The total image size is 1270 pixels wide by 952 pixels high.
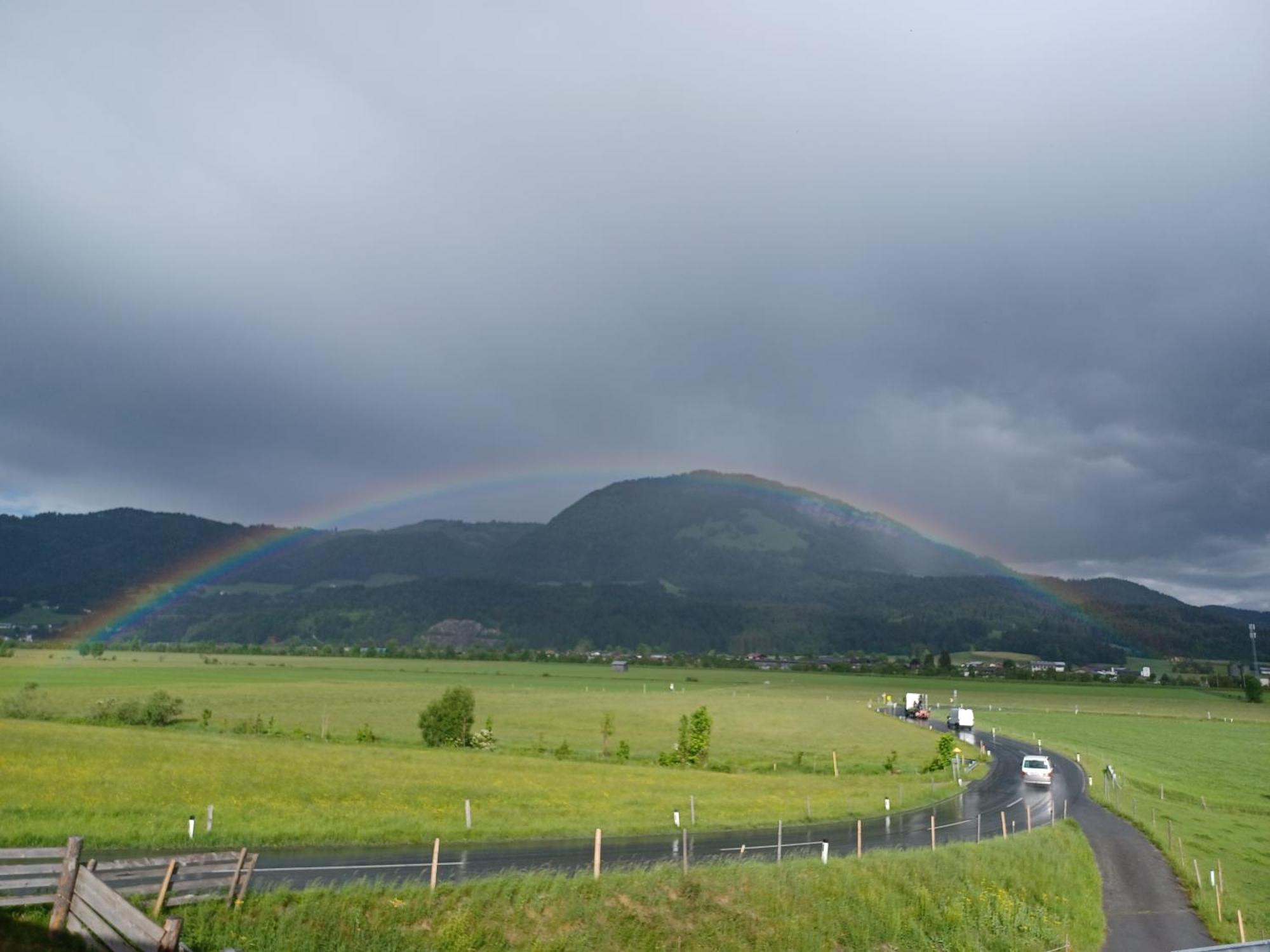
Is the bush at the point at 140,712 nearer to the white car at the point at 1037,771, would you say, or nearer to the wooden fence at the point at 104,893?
the wooden fence at the point at 104,893

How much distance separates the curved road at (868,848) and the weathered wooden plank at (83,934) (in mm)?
8761

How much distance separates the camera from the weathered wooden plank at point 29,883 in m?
17.2

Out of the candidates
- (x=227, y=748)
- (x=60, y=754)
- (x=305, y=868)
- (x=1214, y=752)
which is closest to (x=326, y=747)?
(x=227, y=748)

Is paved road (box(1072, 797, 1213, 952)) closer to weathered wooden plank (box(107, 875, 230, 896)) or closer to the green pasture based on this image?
the green pasture

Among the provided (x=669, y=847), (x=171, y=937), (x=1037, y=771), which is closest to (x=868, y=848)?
(x=669, y=847)

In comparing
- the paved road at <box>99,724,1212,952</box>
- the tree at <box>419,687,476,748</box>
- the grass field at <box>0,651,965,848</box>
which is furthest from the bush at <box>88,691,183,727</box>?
the paved road at <box>99,724,1212,952</box>

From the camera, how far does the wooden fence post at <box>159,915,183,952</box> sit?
15109 millimetres

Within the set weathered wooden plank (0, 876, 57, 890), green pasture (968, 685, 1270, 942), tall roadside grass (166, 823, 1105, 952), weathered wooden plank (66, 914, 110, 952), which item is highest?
weathered wooden plank (0, 876, 57, 890)

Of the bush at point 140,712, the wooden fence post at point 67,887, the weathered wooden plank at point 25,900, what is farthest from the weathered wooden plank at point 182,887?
the bush at point 140,712

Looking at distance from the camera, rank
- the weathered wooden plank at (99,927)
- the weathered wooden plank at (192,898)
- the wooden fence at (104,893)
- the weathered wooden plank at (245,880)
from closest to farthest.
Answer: the wooden fence at (104,893), the weathered wooden plank at (99,927), the weathered wooden plank at (192,898), the weathered wooden plank at (245,880)

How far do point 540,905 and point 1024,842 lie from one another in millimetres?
22677

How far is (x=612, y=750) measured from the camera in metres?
79.6

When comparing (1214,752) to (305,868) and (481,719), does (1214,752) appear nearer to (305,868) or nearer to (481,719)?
(481,719)

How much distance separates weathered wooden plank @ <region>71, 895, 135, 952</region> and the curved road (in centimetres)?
900
